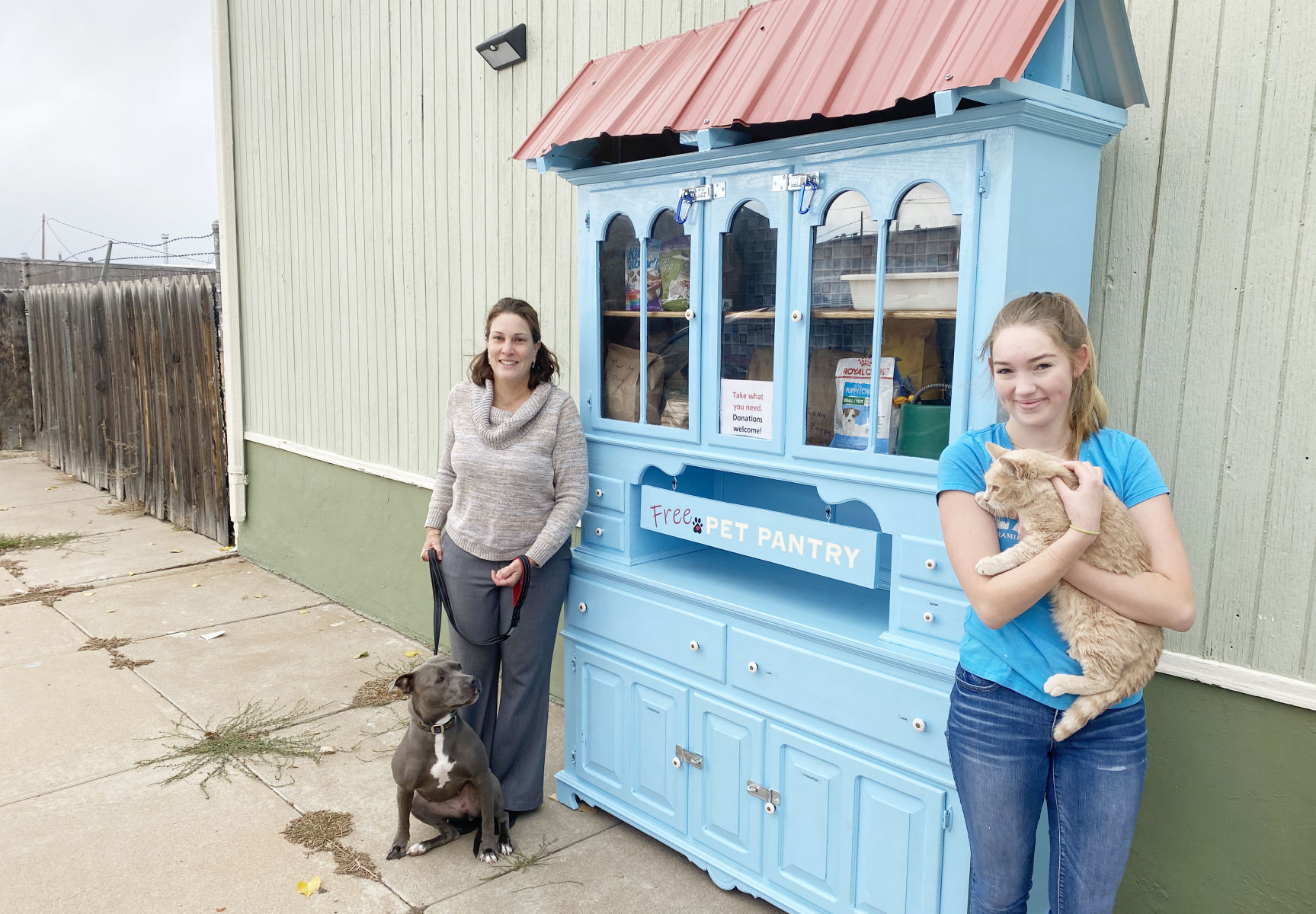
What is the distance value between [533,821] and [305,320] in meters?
4.15

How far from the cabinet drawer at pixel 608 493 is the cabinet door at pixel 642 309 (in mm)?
200

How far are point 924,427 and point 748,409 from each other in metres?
0.61

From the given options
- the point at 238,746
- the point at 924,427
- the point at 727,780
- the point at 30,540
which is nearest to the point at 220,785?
the point at 238,746

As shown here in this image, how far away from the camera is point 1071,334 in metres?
2.00

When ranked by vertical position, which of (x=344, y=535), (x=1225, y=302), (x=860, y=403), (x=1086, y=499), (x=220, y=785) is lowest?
(x=220, y=785)

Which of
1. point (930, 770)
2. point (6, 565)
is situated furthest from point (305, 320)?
point (930, 770)

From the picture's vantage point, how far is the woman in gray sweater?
3.37 meters

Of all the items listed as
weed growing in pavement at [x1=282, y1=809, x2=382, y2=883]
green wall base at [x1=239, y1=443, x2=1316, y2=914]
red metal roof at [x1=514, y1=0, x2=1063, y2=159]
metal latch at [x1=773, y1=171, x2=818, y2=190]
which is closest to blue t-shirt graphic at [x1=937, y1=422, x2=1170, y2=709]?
green wall base at [x1=239, y1=443, x2=1316, y2=914]

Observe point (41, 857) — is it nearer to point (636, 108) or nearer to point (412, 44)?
point (636, 108)

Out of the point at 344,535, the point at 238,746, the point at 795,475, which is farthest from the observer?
the point at 344,535

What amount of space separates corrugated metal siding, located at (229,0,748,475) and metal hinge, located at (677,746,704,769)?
6.41ft

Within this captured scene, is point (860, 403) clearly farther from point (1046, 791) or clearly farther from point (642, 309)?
point (1046, 791)

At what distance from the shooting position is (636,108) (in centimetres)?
304

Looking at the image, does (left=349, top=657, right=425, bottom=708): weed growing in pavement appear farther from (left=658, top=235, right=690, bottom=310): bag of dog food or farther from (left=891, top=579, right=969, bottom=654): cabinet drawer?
(left=891, top=579, right=969, bottom=654): cabinet drawer
